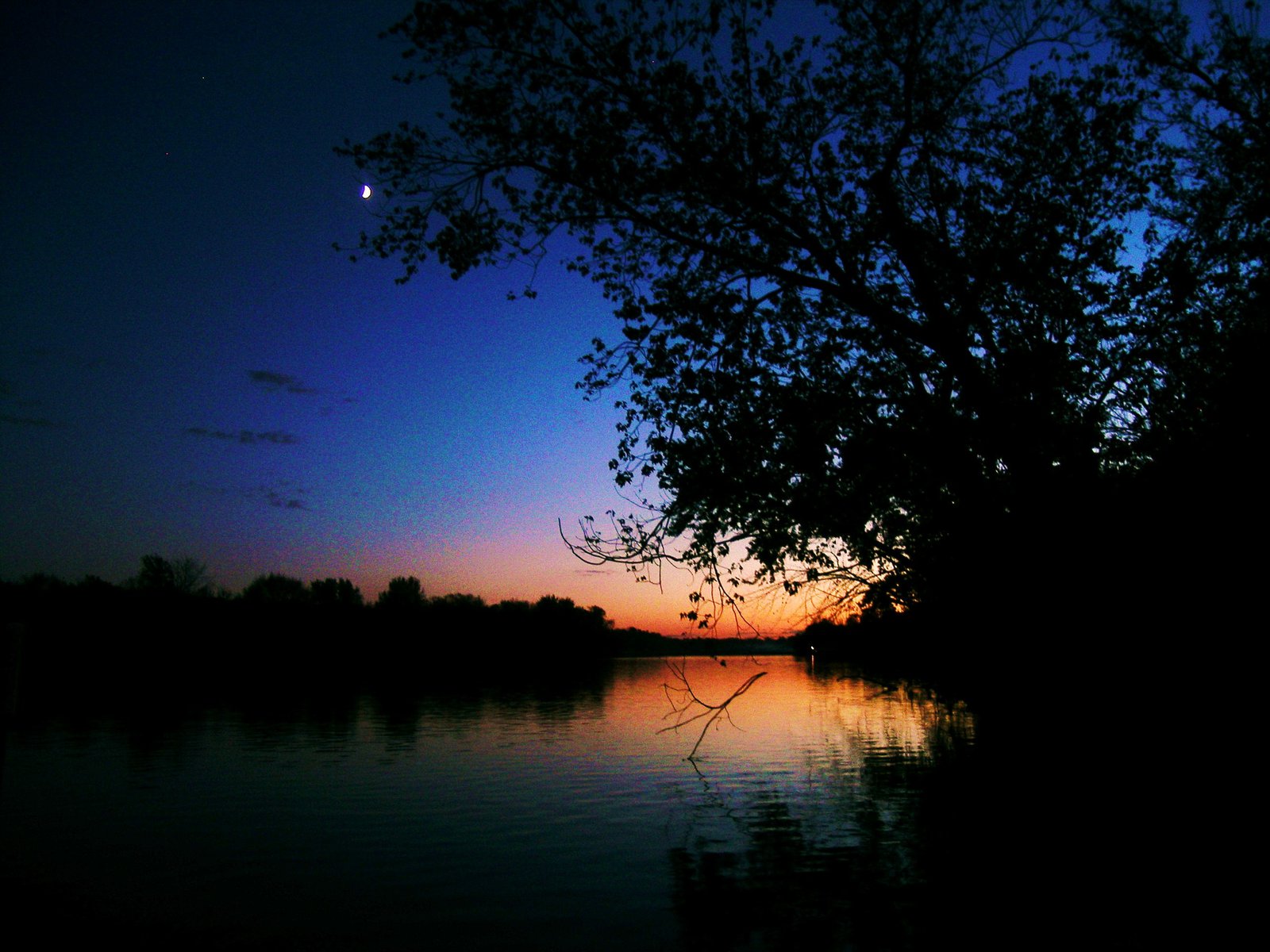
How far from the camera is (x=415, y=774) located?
19297mm

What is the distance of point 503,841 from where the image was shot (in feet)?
41.1

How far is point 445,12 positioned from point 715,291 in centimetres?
629

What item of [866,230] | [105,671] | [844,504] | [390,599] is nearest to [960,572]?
[844,504]

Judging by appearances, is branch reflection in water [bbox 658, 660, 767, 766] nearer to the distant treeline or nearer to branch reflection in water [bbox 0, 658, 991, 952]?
branch reflection in water [bbox 0, 658, 991, 952]

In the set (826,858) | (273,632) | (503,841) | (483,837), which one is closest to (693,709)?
(483,837)

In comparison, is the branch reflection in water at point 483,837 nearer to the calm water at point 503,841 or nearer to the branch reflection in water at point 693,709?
the calm water at point 503,841

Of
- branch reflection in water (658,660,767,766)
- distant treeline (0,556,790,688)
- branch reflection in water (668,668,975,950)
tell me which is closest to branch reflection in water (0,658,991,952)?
branch reflection in water (668,668,975,950)

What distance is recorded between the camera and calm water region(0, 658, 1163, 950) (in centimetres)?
858

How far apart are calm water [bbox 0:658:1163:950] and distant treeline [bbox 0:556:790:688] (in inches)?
1595

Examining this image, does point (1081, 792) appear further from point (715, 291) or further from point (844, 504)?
point (715, 291)

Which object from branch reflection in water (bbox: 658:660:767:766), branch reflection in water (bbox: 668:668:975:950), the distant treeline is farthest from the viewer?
the distant treeline

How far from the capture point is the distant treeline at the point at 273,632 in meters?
70.7

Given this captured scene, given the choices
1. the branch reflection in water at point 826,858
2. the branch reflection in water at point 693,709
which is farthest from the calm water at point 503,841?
the branch reflection in water at point 693,709

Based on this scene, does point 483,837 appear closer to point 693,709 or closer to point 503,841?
point 503,841
